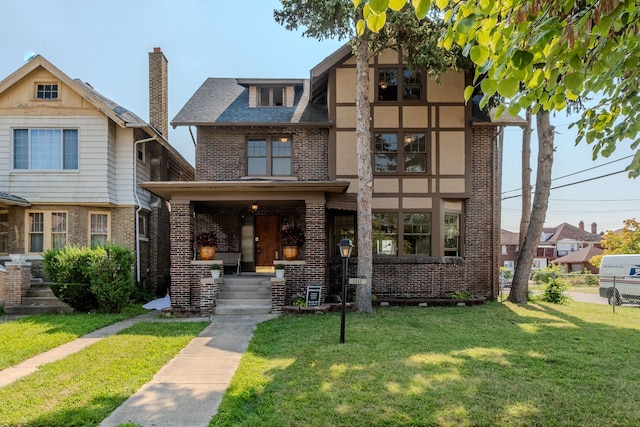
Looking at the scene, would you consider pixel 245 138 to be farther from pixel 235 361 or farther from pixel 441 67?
pixel 235 361

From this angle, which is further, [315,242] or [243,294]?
[243,294]

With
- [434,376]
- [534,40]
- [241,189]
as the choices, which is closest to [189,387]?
[434,376]

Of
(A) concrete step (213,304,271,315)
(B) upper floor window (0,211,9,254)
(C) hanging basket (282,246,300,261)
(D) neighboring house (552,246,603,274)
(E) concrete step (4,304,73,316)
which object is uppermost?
(B) upper floor window (0,211,9,254)

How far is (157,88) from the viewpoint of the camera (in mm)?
15070

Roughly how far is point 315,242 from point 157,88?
9421 mm

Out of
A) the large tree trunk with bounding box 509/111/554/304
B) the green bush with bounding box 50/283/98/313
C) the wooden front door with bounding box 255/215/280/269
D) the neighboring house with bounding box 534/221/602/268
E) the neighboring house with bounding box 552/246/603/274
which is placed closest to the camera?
the green bush with bounding box 50/283/98/313

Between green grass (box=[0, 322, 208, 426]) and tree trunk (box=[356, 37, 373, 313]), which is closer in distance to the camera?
green grass (box=[0, 322, 208, 426])

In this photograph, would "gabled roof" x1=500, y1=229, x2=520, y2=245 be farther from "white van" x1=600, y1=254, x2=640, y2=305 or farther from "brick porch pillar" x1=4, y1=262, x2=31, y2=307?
"brick porch pillar" x1=4, y1=262, x2=31, y2=307

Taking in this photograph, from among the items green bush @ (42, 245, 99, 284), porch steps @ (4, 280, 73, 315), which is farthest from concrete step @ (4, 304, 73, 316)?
green bush @ (42, 245, 99, 284)

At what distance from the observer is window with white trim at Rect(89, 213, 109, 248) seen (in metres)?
13.1

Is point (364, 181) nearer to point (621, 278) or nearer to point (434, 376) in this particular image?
point (434, 376)

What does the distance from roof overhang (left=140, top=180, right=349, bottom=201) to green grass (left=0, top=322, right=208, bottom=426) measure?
3.94 m

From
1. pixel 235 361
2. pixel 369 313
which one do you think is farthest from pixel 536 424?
pixel 369 313

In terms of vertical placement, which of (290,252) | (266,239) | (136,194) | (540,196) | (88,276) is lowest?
(88,276)
